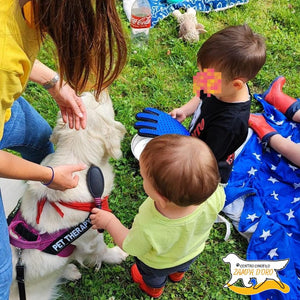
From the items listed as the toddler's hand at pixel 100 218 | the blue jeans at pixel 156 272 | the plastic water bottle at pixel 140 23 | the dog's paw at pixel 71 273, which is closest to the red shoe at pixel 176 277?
the blue jeans at pixel 156 272

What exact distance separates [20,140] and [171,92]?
1.85 m

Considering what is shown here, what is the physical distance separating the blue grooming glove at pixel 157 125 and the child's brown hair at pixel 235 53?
795mm

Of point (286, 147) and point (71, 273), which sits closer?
point (71, 273)

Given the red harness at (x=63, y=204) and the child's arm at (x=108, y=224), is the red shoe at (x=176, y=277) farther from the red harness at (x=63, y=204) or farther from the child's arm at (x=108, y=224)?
the red harness at (x=63, y=204)

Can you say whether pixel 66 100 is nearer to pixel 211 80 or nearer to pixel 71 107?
pixel 71 107

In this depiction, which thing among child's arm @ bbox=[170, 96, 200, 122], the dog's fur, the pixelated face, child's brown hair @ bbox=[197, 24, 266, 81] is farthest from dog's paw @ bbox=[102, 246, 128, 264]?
child's brown hair @ bbox=[197, 24, 266, 81]

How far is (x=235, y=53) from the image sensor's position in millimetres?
1929

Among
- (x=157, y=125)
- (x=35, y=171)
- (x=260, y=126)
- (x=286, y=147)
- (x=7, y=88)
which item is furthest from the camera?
(x=260, y=126)

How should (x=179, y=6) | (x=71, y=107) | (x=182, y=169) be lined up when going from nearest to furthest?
1. (x=182, y=169)
2. (x=71, y=107)
3. (x=179, y=6)

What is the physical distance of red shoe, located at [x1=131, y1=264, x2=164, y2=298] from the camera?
92.6 inches

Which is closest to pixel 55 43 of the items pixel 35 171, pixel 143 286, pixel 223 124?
pixel 35 171

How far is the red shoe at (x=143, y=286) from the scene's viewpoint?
235cm

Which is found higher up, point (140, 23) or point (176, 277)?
point (140, 23)

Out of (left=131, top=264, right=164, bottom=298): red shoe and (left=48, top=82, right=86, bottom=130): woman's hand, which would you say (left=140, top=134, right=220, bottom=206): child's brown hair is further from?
(left=131, top=264, right=164, bottom=298): red shoe
